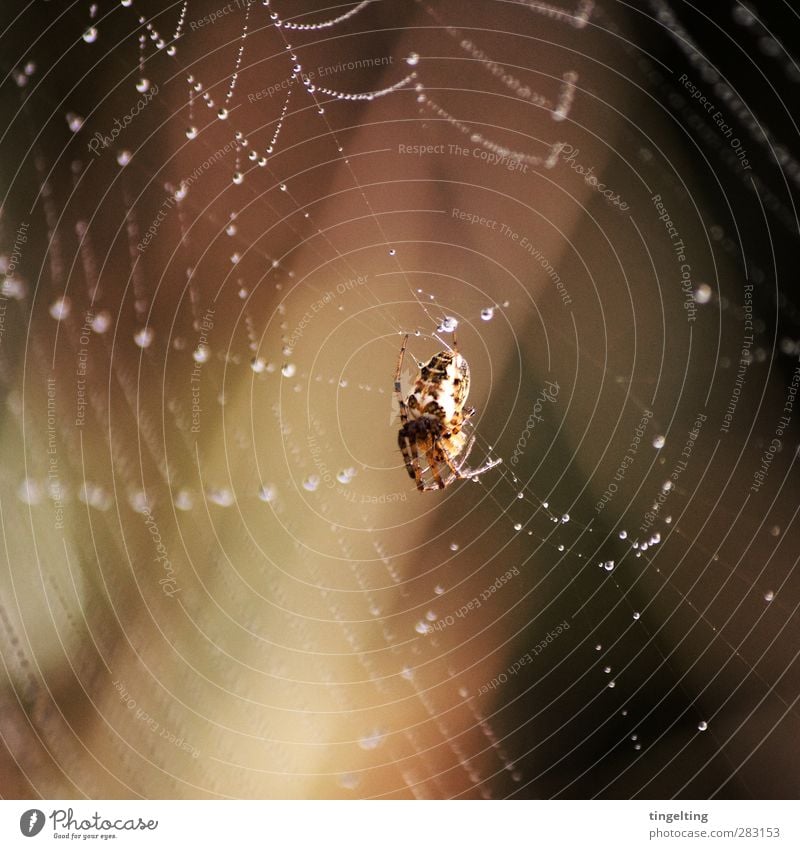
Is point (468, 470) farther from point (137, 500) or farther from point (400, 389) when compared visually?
point (137, 500)

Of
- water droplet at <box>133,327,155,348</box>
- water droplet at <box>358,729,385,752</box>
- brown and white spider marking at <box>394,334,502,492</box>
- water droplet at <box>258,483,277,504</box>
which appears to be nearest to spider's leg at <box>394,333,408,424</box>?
brown and white spider marking at <box>394,334,502,492</box>

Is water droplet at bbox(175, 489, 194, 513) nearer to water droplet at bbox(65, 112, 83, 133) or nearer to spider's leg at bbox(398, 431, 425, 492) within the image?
spider's leg at bbox(398, 431, 425, 492)

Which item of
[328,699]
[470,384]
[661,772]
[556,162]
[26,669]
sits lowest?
[661,772]

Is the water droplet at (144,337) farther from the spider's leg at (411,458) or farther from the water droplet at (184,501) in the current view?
the spider's leg at (411,458)

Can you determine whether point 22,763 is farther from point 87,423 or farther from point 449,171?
point 449,171

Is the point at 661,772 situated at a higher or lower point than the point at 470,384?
lower

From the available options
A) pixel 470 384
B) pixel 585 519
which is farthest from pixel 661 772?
pixel 470 384
